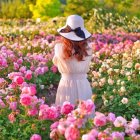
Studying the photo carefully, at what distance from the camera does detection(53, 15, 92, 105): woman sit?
215 inches

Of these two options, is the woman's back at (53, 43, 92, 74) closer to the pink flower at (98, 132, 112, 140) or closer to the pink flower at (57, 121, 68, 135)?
the pink flower at (57, 121, 68, 135)

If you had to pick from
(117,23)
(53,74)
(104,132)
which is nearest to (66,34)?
(104,132)

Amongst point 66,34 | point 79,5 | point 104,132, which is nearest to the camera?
point 104,132

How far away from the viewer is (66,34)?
17.8 feet

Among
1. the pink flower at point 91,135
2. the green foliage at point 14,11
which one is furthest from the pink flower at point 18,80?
the green foliage at point 14,11

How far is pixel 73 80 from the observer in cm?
580

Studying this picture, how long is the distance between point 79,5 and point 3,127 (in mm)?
24888

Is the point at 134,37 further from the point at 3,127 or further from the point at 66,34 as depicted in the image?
the point at 3,127

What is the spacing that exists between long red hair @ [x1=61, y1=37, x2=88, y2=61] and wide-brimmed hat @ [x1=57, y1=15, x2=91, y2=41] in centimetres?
7

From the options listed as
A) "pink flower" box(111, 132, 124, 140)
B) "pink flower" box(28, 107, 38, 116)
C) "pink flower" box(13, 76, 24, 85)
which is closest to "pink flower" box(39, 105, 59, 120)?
"pink flower" box(28, 107, 38, 116)

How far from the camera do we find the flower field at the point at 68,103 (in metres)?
3.96

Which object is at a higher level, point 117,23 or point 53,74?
point 53,74

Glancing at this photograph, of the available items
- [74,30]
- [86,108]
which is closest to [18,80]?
[74,30]

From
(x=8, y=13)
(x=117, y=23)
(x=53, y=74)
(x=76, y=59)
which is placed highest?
(x=76, y=59)
